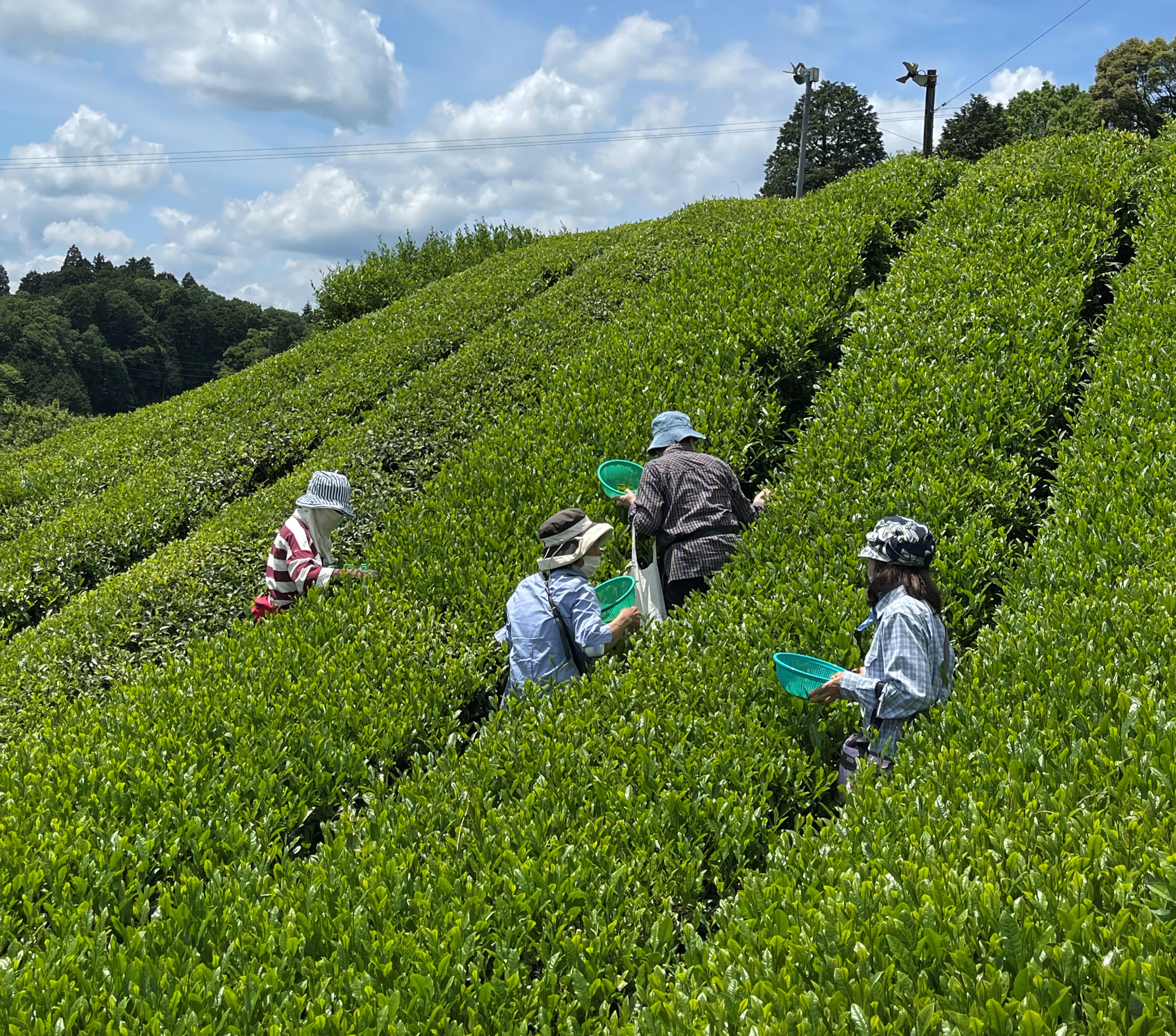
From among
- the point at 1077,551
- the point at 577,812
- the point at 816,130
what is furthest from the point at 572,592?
the point at 816,130

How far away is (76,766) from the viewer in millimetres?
4695

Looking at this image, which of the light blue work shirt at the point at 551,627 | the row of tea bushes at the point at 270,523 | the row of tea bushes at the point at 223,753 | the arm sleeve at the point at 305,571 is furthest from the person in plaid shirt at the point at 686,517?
the row of tea bushes at the point at 270,523

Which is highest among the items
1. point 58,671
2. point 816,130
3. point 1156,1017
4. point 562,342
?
point 816,130

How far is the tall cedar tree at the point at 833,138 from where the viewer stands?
2670 inches

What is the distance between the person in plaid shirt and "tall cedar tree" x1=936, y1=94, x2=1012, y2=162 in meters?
57.8

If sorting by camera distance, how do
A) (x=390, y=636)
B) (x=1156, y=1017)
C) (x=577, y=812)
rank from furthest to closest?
(x=390, y=636), (x=577, y=812), (x=1156, y=1017)

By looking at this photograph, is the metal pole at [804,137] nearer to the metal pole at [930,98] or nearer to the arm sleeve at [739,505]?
the metal pole at [930,98]

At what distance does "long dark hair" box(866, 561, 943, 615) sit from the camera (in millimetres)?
4172

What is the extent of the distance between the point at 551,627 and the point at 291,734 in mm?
1680

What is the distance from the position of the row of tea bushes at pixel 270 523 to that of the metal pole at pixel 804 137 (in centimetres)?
2003

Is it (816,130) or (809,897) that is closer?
(809,897)

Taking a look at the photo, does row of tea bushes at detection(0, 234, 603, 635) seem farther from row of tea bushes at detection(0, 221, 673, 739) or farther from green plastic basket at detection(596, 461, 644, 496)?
green plastic basket at detection(596, 461, 644, 496)

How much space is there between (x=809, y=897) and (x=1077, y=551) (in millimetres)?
3586

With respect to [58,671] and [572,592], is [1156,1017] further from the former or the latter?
[58,671]
